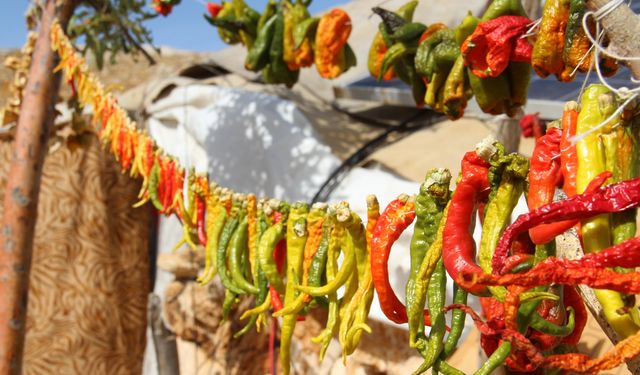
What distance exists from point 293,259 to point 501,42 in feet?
3.18

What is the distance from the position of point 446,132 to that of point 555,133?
352 cm

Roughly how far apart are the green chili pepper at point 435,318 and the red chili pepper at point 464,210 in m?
0.16

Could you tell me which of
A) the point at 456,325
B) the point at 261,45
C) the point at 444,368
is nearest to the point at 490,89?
the point at 456,325

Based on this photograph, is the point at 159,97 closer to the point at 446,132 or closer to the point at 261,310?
the point at 446,132

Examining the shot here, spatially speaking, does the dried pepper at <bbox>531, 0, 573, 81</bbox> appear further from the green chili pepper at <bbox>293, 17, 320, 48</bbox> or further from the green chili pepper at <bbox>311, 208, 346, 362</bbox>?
the green chili pepper at <bbox>293, 17, 320, 48</bbox>

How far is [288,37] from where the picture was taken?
11.6ft

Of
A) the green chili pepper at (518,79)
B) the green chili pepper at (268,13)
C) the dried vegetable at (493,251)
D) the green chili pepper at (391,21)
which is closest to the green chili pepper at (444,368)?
the dried vegetable at (493,251)

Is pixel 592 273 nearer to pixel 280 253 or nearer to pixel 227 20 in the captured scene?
pixel 280 253

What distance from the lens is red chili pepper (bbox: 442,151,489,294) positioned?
1.51 meters

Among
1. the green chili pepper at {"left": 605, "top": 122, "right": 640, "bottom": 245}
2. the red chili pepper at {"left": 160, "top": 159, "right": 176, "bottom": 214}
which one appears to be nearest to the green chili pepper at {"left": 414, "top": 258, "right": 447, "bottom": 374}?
the green chili pepper at {"left": 605, "top": 122, "right": 640, "bottom": 245}

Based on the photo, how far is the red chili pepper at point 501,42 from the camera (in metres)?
2.03

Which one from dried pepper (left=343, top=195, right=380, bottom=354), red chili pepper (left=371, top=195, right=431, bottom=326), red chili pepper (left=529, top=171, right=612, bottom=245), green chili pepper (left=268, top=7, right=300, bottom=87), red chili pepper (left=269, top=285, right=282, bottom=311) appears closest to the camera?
red chili pepper (left=529, top=171, right=612, bottom=245)

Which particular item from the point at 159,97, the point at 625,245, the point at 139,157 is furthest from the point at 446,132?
the point at 625,245

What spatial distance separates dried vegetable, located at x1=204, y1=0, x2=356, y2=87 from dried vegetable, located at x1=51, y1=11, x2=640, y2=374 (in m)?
0.94
